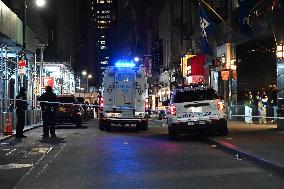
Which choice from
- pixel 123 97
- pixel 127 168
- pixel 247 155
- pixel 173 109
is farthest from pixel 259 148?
pixel 123 97

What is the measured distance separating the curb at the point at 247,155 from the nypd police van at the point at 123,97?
7.97 metres

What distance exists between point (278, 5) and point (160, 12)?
48.4 meters

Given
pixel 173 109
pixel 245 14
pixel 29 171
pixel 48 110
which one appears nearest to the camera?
pixel 29 171

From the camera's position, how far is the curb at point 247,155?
11139 millimetres

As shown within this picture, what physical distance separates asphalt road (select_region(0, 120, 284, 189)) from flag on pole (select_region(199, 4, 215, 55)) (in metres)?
19.6

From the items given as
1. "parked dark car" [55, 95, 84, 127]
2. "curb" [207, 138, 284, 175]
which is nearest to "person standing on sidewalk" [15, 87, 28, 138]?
"curb" [207, 138, 284, 175]

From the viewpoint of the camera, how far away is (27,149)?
1581 cm

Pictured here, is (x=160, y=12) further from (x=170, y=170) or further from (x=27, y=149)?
(x=170, y=170)

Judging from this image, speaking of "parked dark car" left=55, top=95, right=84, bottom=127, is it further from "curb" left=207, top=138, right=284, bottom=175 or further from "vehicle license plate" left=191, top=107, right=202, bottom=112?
"curb" left=207, top=138, right=284, bottom=175

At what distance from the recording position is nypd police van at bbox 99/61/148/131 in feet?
84.3

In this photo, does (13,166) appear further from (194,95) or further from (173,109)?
(194,95)

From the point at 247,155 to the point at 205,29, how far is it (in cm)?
2387

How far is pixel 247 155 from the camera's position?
13289 millimetres

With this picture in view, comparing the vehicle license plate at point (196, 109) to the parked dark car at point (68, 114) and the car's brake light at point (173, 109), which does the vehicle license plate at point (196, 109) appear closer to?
the car's brake light at point (173, 109)
